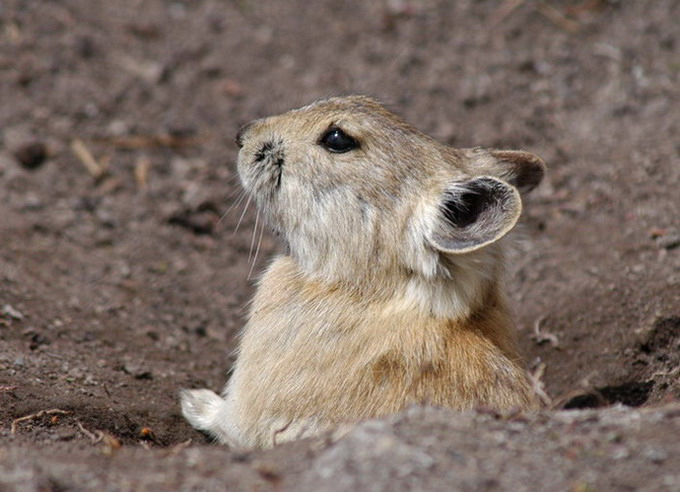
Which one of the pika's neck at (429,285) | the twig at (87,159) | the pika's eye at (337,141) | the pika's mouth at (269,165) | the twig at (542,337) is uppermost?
the pika's eye at (337,141)

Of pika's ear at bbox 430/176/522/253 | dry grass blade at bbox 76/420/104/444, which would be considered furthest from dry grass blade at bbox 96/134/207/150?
pika's ear at bbox 430/176/522/253

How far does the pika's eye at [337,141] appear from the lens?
577 centimetres

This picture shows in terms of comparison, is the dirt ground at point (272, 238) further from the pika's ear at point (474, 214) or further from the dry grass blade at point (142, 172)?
the pika's ear at point (474, 214)

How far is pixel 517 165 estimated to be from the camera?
6.22 m

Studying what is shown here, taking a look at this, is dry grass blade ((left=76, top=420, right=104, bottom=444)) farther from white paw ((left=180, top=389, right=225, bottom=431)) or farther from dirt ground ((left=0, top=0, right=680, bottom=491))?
white paw ((left=180, top=389, right=225, bottom=431))

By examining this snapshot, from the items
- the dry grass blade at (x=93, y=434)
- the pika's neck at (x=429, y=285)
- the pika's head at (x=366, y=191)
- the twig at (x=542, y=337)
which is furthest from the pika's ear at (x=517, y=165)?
the dry grass blade at (x=93, y=434)

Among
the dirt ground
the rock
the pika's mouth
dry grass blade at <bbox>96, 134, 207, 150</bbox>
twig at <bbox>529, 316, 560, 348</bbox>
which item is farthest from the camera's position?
dry grass blade at <bbox>96, 134, 207, 150</bbox>

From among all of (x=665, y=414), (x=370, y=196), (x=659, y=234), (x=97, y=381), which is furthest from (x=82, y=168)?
(x=665, y=414)

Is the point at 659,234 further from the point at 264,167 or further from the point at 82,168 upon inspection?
the point at 82,168

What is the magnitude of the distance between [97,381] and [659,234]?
14.9 ft

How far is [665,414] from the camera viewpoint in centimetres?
433

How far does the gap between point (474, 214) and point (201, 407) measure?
2266mm

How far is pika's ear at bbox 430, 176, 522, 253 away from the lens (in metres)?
5.10

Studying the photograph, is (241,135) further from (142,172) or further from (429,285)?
(142,172)
